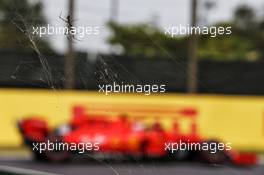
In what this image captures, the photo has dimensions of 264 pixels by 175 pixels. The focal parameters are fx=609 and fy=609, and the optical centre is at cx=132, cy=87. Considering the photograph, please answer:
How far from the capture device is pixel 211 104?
1227 centimetres

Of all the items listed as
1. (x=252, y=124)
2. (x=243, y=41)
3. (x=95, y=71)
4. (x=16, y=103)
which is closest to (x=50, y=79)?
(x=95, y=71)

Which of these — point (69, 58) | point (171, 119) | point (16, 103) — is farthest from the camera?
point (16, 103)

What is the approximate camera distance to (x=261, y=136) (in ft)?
39.3

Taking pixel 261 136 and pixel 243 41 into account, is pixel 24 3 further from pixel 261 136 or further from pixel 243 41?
pixel 243 41

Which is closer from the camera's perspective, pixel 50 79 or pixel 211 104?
pixel 50 79

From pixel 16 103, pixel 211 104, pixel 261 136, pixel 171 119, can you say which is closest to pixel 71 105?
pixel 16 103

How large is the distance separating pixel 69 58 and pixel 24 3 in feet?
0.72

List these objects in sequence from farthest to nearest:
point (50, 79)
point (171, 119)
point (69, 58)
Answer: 1. point (171, 119)
2. point (69, 58)
3. point (50, 79)

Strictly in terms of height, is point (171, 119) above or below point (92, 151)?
below

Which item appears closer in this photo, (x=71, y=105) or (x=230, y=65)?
(x=71, y=105)

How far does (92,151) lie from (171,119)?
8.58m

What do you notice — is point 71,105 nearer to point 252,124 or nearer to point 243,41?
point 252,124

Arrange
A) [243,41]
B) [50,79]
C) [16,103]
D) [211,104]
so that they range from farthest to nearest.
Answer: [243,41]
[211,104]
[16,103]
[50,79]

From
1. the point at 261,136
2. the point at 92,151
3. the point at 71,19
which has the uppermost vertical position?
the point at 71,19
